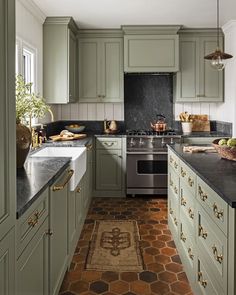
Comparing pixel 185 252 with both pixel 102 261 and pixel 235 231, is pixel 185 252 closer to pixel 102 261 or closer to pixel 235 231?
pixel 102 261

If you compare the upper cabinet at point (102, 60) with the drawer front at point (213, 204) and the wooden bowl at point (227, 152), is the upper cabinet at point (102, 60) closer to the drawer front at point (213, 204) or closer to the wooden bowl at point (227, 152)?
the wooden bowl at point (227, 152)

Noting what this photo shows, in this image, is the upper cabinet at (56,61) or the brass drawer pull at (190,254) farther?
the upper cabinet at (56,61)

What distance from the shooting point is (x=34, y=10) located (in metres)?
4.04

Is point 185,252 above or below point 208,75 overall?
below

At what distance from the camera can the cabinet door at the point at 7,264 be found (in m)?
1.22

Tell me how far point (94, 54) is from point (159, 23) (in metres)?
1.03

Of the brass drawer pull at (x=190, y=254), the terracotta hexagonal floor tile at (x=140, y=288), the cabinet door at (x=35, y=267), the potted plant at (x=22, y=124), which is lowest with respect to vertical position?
the terracotta hexagonal floor tile at (x=140, y=288)

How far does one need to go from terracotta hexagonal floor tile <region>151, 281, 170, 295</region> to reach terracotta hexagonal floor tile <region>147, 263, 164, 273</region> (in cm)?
20

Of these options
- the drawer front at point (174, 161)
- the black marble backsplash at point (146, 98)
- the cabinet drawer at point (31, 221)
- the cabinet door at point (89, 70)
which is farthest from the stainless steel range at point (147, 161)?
the cabinet drawer at point (31, 221)

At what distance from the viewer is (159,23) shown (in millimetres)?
4855

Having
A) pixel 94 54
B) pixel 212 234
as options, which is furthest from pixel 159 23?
pixel 212 234

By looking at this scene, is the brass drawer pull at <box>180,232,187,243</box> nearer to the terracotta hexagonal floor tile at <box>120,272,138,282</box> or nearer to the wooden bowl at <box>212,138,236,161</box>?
the terracotta hexagonal floor tile at <box>120,272,138,282</box>

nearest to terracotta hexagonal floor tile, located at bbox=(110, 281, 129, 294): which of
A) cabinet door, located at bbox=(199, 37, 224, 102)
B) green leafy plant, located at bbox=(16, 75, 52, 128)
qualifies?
green leafy plant, located at bbox=(16, 75, 52, 128)

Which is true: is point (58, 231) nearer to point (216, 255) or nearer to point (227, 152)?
point (216, 255)
